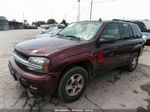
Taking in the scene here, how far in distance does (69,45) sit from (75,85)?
86 centimetres

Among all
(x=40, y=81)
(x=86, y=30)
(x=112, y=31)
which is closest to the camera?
(x=40, y=81)

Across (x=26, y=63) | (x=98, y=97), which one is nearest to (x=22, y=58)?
(x=26, y=63)

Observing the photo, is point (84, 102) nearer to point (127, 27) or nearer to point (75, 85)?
point (75, 85)

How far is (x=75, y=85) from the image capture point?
278 centimetres

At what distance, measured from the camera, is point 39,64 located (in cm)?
228

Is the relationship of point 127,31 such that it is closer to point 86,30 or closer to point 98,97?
point 86,30

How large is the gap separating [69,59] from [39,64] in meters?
0.54

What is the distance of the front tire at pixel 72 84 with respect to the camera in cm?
253

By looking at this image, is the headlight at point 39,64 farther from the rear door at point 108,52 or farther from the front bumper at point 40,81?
the rear door at point 108,52

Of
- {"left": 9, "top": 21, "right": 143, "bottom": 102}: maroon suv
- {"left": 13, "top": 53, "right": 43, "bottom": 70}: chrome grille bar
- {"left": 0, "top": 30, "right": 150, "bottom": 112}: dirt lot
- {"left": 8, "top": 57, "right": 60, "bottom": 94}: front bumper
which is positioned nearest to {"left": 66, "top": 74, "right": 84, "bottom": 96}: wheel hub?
{"left": 9, "top": 21, "right": 143, "bottom": 102}: maroon suv

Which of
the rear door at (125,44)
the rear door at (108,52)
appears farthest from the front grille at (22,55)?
the rear door at (125,44)

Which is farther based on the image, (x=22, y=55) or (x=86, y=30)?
(x=86, y=30)

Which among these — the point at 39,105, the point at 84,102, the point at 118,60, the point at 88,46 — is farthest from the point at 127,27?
the point at 39,105

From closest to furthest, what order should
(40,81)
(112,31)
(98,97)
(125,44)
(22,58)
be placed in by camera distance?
1. (40,81)
2. (22,58)
3. (98,97)
4. (112,31)
5. (125,44)
